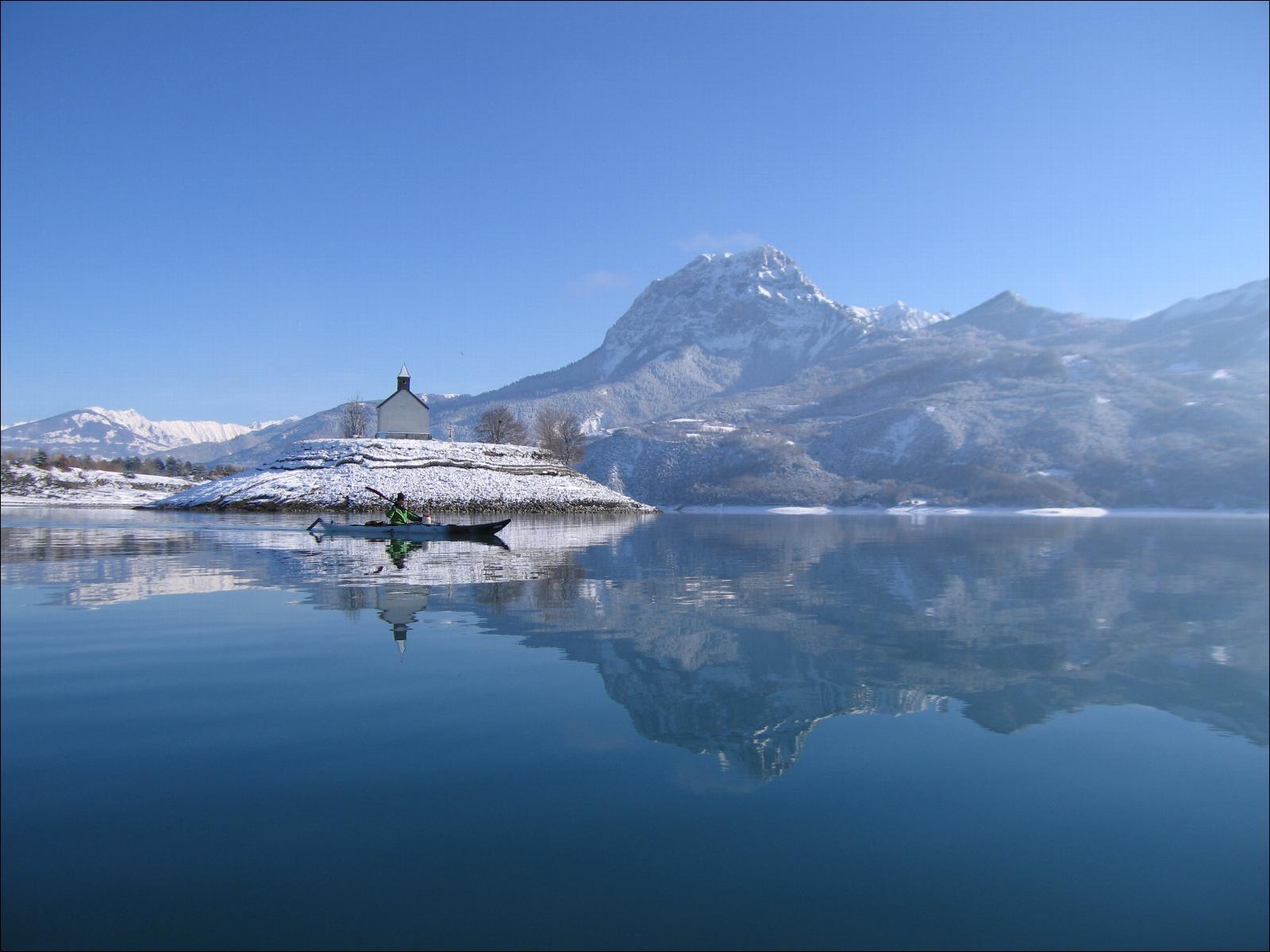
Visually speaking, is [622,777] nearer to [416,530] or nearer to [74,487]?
[416,530]

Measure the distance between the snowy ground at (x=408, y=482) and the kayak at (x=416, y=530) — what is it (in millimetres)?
28164

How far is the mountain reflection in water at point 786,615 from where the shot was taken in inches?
411

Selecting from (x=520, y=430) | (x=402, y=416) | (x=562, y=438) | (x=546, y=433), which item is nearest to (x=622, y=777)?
(x=402, y=416)

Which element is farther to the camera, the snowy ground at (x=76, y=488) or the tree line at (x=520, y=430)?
the tree line at (x=520, y=430)

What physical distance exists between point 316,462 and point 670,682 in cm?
7440

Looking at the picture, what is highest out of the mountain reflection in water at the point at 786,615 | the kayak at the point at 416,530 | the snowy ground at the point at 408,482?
the snowy ground at the point at 408,482

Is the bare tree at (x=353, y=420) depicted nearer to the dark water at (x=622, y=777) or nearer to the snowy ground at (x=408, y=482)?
the snowy ground at (x=408, y=482)

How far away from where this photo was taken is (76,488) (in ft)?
330

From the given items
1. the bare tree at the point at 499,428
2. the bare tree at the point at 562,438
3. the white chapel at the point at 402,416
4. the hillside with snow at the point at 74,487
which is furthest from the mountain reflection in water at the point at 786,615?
the bare tree at the point at 562,438

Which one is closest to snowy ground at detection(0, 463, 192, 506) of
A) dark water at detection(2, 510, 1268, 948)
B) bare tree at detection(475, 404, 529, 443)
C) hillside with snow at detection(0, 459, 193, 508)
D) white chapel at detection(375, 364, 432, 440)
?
hillside with snow at detection(0, 459, 193, 508)

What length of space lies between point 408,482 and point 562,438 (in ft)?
151

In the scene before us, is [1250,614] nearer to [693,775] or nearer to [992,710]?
[992,710]

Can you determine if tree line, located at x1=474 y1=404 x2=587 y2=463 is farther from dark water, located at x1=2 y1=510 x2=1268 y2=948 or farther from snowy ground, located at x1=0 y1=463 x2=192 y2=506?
dark water, located at x1=2 y1=510 x2=1268 y2=948

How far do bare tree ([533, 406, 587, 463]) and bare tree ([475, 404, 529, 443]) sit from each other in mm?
4111
